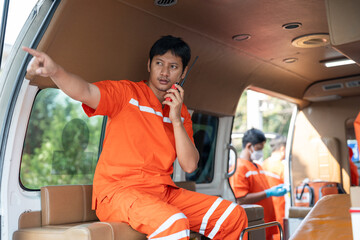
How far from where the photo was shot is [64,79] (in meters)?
2.28

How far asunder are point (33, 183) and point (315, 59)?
3773 millimetres

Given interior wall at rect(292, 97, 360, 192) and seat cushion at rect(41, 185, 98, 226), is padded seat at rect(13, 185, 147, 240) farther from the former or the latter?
interior wall at rect(292, 97, 360, 192)

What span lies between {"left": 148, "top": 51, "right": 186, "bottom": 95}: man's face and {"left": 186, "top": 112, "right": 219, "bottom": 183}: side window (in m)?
1.77

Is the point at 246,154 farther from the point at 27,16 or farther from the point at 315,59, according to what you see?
the point at 27,16

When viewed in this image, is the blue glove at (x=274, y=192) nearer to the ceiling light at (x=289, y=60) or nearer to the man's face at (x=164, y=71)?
the ceiling light at (x=289, y=60)

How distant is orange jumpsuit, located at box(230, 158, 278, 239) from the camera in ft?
17.5

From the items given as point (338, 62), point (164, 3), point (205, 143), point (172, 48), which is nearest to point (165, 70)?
point (172, 48)

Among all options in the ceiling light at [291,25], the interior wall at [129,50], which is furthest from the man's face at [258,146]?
the ceiling light at [291,25]

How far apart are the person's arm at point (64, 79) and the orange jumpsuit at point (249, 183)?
319 cm

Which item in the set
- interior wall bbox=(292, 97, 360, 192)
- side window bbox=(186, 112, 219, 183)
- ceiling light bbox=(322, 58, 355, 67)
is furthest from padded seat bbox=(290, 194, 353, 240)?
interior wall bbox=(292, 97, 360, 192)

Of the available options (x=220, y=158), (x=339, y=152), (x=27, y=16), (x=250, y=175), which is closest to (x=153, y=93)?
(x=27, y=16)

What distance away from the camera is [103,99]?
101 inches

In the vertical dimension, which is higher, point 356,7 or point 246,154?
point 356,7

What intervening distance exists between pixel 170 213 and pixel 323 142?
15.8ft
